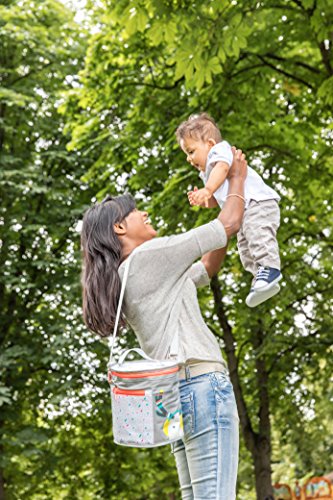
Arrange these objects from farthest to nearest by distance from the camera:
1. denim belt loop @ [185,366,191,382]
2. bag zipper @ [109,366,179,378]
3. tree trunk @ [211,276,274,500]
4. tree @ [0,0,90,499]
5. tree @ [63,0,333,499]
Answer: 1. tree @ [0,0,90,499]
2. tree trunk @ [211,276,274,500]
3. tree @ [63,0,333,499]
4. denim belt loop @ [185,366,191,382]
5. bag zipper @ [109,366,179,378]

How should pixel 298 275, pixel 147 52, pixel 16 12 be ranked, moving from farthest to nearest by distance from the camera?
1. pixel 16 12
2. pixel 298 275
3. pixel 147 52

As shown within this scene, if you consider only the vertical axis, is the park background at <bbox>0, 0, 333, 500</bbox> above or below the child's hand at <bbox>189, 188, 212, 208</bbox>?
above

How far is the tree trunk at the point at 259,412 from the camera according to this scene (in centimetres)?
1449

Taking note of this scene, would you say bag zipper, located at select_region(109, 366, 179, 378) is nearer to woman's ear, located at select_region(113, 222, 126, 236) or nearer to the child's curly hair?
woman's ear, located at select_region(113, 222, 126, 236)

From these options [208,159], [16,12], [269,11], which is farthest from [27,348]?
[208,159]

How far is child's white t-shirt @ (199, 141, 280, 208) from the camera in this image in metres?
3.39

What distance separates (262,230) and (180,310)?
2.02 ft

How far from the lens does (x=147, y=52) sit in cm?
1181

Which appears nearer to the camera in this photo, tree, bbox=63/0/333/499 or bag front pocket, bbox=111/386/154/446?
bag front pocket, bbox=111/386/154/446

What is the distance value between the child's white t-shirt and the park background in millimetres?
5716

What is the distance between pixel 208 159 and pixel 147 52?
28.5 feet

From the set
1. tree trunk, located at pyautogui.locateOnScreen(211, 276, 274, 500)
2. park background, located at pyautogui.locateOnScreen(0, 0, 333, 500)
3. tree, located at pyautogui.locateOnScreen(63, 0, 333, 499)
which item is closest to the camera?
tree, located at pyautogui.locateOnScreen(63, 0, 333, 499)

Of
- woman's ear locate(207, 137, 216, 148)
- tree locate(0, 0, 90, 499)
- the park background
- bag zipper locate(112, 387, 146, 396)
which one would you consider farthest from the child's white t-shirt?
tree locate(0, 0, 90, 499)

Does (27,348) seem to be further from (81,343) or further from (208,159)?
(208,159)
